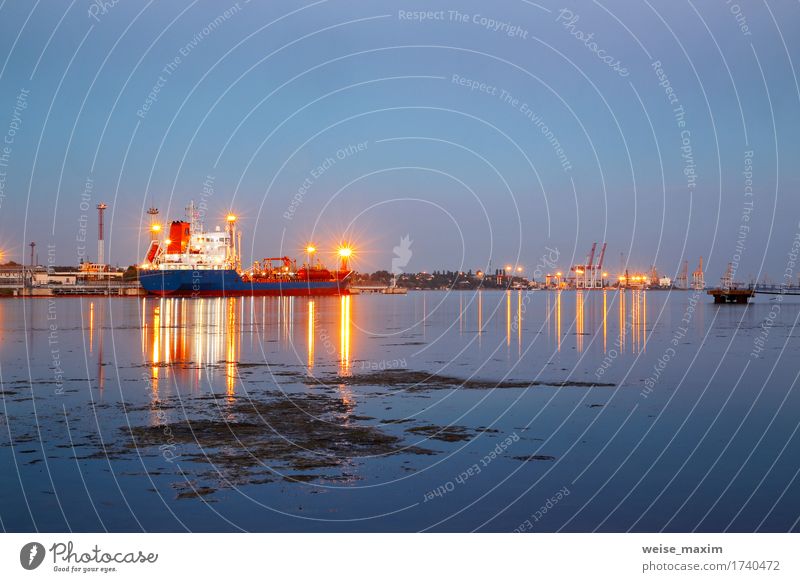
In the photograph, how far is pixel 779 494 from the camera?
999 centimetres

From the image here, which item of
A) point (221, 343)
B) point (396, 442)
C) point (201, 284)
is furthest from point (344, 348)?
point (201, 284)

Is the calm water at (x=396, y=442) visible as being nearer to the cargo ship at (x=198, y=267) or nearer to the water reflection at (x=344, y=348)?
the water reflection at (x=344, y=348)

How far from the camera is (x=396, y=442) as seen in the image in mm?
12180

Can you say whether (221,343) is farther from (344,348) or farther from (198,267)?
(198,267)

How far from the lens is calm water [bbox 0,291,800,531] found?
8.94 m

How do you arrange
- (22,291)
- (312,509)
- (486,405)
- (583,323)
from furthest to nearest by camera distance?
1. (22,291)
2. (583,323)
3. (486,405)
4. (312,509)

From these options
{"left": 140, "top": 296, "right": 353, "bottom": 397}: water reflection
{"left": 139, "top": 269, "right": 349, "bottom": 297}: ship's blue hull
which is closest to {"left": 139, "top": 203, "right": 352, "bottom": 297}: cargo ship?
{"left": 139, "top": 269, "right": 349, "bottom": 297}: ship's blue hull

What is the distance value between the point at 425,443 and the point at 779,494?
4894 mm

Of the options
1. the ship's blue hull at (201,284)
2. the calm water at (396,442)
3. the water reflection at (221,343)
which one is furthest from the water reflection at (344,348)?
the ship's blue hull at (201,284)

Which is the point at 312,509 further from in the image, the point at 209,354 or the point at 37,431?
the point at 209,354

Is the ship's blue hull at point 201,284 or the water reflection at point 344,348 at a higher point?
the ship's blue hull at point 201,284

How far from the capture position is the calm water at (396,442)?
29.3ft

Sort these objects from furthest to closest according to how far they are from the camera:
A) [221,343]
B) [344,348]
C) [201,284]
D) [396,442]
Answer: [201,284], [221,343], [344,348], [396,442]
